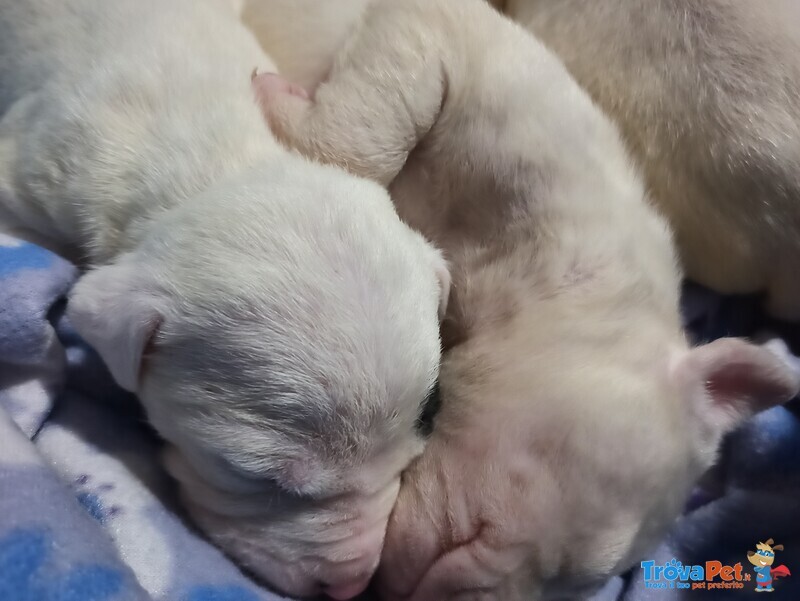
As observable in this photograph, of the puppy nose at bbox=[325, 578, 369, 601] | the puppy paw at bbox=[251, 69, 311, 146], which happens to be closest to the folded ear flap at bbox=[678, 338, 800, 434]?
the puppy nose at bbox=[325, 578, 369, 601]

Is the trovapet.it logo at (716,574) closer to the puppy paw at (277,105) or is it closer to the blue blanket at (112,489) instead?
the blue blanket at (112,489)

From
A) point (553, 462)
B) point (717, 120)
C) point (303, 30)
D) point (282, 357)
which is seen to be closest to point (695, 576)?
point (553, 462)

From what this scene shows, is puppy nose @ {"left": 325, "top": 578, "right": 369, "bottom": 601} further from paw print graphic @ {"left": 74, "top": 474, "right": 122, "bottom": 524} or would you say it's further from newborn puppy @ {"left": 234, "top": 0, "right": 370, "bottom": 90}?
newborn puppy @ {"left": 234, "top": 0, "right": 370, "bottom": 90}

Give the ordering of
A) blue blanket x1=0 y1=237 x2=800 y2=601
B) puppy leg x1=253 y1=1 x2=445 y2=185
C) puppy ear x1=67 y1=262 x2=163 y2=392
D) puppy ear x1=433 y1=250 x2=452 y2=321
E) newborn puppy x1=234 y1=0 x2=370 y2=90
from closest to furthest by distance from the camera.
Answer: blue blanket x1=0 y1=237 x2=800 y2=601 < puppy ear x1=67 y1=262 x2=163 y2=392 < puppy ear x1=433 y1=250 x2=452 y2=321 < puppy leg x1=253 y1=1 x2=445 y2=185 < newborn puppy x1=234 y1=0 x2=370 y2=90

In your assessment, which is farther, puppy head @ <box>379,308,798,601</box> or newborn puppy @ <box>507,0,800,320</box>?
newborn puppy @ <box>507,0,800,320</box>

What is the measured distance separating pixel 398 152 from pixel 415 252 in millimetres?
353

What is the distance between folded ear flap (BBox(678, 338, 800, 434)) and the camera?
1.47m

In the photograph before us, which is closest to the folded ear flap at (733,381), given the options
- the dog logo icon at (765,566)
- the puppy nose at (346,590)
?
the dog logo icon at (765,566)

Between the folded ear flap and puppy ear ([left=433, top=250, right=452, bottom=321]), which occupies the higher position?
puppy ear ([left=433, top=250, right=452, bottom=321])

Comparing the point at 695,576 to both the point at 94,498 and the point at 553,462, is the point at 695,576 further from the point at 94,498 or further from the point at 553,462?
the point at 94,498

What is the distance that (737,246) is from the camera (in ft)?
5.67

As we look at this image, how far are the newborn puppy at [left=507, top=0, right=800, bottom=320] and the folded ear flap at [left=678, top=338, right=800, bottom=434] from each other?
13.0 inches

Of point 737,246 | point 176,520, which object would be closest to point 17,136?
point 176,520

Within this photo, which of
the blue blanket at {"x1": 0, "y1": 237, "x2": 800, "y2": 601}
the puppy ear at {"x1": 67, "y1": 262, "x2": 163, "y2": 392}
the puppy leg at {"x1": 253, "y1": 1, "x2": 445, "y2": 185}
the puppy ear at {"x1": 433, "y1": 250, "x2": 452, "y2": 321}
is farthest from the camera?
the puppy leg at {"x1": 253, "y1": 1, "x2": 445, "y2": 185}
